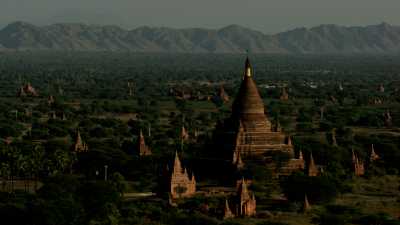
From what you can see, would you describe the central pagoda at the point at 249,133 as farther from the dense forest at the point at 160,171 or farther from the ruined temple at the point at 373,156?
the ruined temple at the point at 373,156

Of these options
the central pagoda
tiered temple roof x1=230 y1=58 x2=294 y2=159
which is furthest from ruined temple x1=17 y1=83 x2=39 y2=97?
tiered temple roof x1=230 y1=58 x2=294 y2=159

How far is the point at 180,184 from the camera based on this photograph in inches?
2293

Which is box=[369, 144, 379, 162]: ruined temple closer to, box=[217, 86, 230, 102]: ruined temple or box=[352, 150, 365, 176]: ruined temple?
box=[352, 150, 365, 176]: ruined temple

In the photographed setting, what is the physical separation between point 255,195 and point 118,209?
373 inches

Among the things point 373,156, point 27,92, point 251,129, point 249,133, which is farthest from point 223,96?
point 249,133

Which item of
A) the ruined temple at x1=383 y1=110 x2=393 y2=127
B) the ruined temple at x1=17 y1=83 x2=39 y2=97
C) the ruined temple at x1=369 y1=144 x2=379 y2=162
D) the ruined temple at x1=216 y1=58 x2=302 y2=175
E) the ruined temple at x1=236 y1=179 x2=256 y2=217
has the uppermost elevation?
the ruined temple at x1=216 y1=58 x2=302 y2=175

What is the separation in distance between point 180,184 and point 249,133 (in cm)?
815

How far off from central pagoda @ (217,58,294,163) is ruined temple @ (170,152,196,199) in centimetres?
530

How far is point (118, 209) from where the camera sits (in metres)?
51.9

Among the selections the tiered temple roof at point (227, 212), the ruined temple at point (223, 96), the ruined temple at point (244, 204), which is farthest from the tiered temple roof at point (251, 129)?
the ruined temple at point (223, 96)

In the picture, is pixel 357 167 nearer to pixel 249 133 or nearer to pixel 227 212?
pixel 249 133

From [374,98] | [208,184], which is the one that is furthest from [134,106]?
[208,184]

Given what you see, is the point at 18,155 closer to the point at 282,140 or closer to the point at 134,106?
the point at 282,140

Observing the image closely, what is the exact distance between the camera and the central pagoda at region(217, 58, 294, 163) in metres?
64.4
